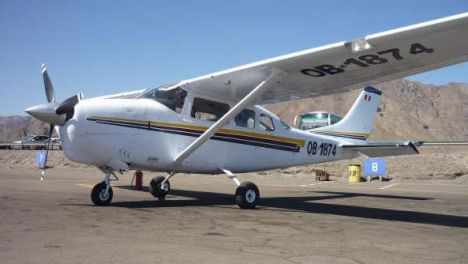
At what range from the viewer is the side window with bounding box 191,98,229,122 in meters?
11.4

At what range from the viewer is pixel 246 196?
10.8m

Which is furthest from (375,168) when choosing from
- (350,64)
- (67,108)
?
(67,108)

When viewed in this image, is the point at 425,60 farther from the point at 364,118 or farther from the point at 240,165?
the point at 364,118

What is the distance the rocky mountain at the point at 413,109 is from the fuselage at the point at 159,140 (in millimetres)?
95011

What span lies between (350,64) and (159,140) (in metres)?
4.37

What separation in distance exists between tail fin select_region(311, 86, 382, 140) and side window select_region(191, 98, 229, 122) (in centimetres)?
434

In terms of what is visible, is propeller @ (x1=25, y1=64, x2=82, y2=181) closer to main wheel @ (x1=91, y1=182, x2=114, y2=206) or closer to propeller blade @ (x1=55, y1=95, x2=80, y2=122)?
propeller blade @ (x1=55, y1=95, x2=80, y2=122)

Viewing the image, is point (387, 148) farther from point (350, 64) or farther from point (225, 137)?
point (225, 137)

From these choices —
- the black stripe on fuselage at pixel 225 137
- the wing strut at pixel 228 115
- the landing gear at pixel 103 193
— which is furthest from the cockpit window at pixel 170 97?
the landing gear at pixel 103 193

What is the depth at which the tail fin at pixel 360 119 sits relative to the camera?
15.3 meters

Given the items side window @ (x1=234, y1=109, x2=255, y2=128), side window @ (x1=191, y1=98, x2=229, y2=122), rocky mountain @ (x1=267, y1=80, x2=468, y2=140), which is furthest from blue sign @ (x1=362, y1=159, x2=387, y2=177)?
rocky mountain @ (x1=267, y1=80, x2=468, y2=140)

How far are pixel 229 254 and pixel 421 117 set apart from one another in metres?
132

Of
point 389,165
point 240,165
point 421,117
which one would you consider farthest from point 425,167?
point 421,117

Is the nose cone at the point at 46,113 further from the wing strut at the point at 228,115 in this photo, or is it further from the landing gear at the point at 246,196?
the landing gear at the point at 246,196
